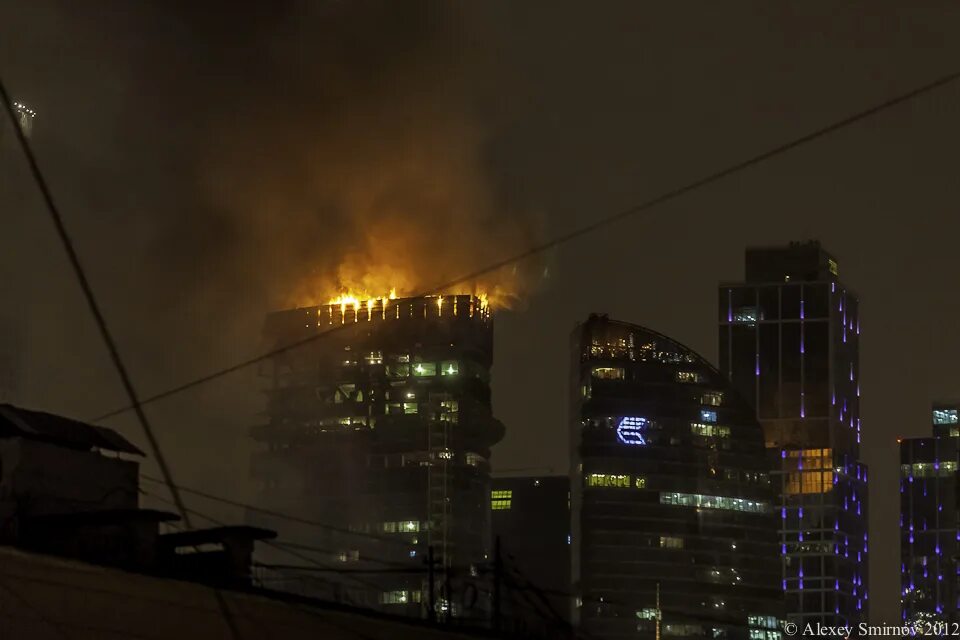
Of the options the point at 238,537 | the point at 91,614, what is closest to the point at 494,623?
the point at 238,537

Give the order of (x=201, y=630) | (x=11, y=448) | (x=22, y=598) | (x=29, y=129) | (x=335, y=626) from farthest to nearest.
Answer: (x=29, y=129)
(x=11, y=448)
(x=335, y=626)
(x=201, y=630)
(x=22, y=598)

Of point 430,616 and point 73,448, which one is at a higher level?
point 73,448

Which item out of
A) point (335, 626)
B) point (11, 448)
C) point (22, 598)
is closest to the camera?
point (22, 598)

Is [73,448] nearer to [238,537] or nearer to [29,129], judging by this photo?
[238,537]

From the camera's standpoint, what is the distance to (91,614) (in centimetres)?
4791

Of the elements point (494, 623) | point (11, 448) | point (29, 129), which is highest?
point (29, 129)

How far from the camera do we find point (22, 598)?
46.4 metres

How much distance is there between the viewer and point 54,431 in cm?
6384

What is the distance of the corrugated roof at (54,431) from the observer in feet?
202

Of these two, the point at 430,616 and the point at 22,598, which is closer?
the point at 22,598

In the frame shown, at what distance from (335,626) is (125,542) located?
6975 mm

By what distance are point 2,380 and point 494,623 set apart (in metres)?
131

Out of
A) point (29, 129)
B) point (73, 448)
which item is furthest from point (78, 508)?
point (29, 129)

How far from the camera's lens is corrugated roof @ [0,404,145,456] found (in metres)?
61.7
